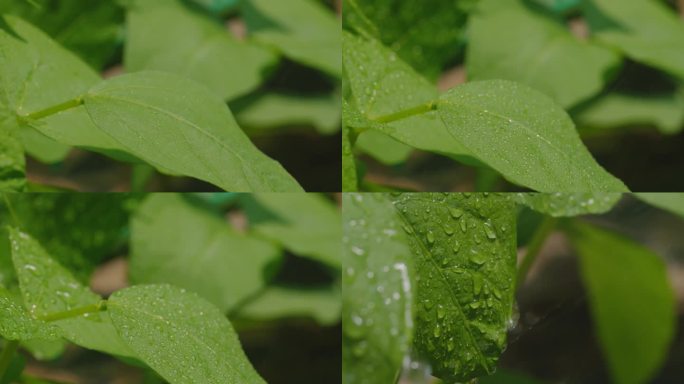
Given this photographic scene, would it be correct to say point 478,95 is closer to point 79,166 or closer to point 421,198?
point 421,198

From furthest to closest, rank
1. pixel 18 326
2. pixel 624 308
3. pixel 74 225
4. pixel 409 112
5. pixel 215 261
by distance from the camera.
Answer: pixel 215 261, pixel 74 225, pixel 624 308, pixel 409 112, pixel 18 326

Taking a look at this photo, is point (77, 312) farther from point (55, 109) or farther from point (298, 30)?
point (298, 30)

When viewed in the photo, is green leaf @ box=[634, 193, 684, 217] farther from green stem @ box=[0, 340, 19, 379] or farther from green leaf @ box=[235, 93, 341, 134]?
green leaf @ box=[235, 93, 341, 134]

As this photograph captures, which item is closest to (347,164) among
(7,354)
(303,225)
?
(7,354)

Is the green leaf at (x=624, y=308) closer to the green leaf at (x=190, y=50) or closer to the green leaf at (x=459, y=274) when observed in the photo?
the green leaf at (x=459, y=274)

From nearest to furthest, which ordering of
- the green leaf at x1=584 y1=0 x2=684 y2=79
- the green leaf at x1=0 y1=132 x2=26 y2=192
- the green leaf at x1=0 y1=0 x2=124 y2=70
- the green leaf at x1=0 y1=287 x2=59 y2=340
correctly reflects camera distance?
the green leaf at x1=0 y1=287 x2=59 y2=340, the green leaf at x1=0 y1=132 x2=26 y2=192, the green leaf at x1=0 y1=0 x2=124 y2=70, the green leaf at x1=584 y1=0 x2=684 y2=79

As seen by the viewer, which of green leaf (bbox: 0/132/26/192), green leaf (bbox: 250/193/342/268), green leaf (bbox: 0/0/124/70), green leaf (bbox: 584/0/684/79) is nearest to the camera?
green leaf (bbox: 0/132/26/192)

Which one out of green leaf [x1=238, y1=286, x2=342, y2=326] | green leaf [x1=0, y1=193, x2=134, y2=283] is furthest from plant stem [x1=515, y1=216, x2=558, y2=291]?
green leaf [x1=238, y1=286, x2=342, y2=326]

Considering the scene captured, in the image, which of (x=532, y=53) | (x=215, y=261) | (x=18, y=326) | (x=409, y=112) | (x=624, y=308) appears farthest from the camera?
(x=215, y=261)
